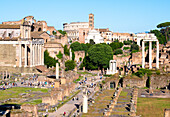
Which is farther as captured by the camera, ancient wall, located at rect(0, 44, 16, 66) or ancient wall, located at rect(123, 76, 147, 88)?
ancient wall, located at rect(0, 44, 16, 66)

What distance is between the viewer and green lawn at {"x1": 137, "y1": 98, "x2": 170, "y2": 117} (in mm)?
34600

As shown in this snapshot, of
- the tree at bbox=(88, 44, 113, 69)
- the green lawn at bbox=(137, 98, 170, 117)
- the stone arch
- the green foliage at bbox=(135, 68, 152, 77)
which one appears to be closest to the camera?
the green lawn at bbox=(137, 98, 170, 117)

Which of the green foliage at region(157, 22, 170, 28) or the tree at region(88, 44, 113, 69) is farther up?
the green foliage at region(157, 22, 170, 28)

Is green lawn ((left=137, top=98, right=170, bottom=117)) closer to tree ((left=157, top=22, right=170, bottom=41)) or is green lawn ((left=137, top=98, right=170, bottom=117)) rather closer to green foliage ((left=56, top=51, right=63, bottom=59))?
green foliage ((left=56, top=51, right=63, bottom=59))

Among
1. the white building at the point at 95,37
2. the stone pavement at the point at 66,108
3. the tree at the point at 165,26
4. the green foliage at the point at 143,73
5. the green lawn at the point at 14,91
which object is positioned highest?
the tree at the point at 165,26

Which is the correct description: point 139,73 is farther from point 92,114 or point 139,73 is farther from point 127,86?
point 92,114

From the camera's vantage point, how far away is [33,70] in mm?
72938

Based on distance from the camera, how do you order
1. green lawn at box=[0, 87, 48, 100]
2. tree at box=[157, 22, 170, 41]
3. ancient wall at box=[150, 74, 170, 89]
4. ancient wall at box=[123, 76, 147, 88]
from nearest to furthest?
green lawn at box=[0, 87, 48, 100], ancient wall at box=[150, 74, 170, 89], ancient wall at box=[123, 76, 147, 88], tree at box=[157, 22, 170, 41]

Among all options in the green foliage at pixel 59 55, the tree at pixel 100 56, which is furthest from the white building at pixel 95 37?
the tree at pixel 100 56

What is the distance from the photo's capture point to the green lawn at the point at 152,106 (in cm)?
3460

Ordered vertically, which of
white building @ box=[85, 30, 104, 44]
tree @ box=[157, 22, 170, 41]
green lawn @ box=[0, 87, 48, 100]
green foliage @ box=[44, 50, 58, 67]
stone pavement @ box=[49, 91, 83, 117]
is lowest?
stone pavement @ box=[49, 91, 83, 117]

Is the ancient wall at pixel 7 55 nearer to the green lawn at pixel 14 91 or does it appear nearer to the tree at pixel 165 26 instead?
the green lawn at pixel 14 91

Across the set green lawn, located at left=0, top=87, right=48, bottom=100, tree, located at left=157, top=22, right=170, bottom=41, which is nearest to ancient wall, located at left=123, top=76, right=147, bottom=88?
green lawn, located at left=0, top=87, right=48, bottom=100

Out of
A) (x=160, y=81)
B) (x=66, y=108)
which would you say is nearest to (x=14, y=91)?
(x=66, y=108)
